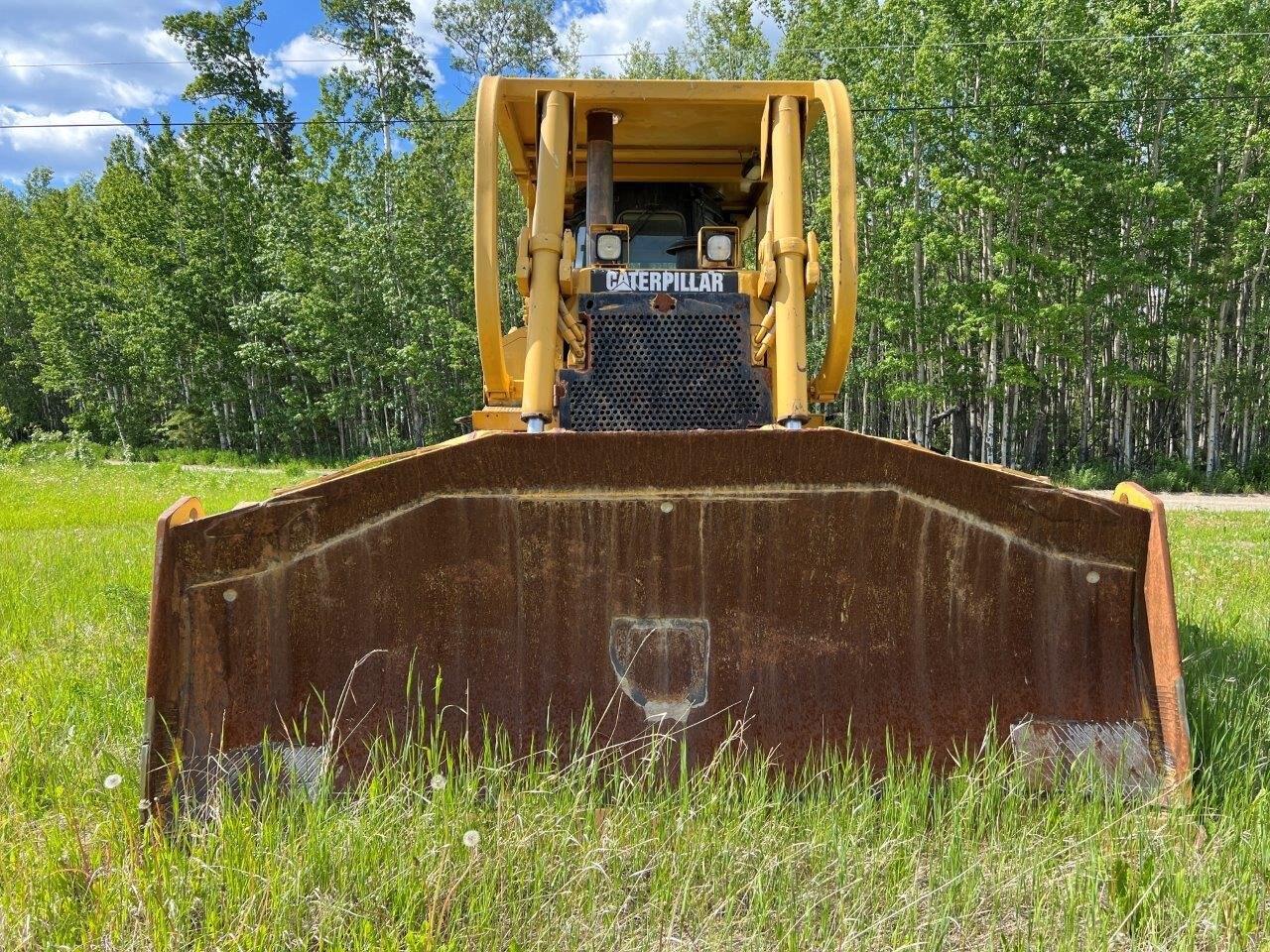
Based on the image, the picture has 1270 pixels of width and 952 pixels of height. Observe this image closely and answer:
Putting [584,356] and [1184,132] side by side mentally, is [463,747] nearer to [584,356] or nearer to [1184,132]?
[584,356]

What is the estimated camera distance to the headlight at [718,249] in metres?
4.18

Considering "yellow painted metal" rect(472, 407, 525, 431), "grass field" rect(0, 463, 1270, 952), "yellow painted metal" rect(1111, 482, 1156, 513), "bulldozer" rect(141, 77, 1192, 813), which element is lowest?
"grass field" rect(0, 463, 1270, 952)

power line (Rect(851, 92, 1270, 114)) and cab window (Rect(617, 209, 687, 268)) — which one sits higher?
power line (Rect(851, 92, 1270, 114))

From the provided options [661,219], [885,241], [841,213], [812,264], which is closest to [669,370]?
[812,264]

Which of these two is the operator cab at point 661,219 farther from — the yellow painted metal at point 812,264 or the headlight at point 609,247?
the yellow painted metal at point 812,264

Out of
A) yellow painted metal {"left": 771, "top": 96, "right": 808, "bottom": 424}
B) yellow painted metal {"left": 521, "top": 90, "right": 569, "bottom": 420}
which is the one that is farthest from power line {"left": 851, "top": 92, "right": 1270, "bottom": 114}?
yellow painted metal {"left": 521, "top": 90, "right": 569, "bottom": 420}

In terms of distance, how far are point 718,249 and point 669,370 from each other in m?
0.76

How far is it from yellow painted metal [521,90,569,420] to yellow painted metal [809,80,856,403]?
1255 millimetres

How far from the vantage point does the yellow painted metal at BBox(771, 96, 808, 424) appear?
3.73 meters

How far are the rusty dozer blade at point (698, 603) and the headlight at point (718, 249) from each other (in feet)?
6.94

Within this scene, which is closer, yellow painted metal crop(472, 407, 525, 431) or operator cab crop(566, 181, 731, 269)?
yellow painted metal crop(472, 407, 525, 431)

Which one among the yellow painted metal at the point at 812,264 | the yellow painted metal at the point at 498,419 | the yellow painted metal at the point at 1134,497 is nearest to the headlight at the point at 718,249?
the yellow painted metal at the point at 812,264

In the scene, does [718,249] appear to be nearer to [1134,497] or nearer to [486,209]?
[486,209]

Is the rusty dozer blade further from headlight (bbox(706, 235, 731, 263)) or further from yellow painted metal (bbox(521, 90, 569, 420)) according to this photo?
headlight (bbox(706, 235, 731, 263))
